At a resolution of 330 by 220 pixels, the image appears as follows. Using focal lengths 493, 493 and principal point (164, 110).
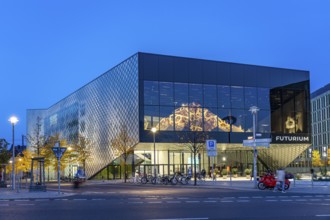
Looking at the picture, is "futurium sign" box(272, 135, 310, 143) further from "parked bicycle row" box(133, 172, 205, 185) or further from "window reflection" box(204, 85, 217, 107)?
"parked bicycle row" box(133, 172, 205, 185)

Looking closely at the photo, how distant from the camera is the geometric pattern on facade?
6238 centimetres

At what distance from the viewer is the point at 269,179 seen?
1361 inches

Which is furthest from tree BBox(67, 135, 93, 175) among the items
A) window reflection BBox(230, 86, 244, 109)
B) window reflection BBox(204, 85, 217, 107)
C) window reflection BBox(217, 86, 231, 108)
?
window reflection BBox(230, 86, 244, 109)

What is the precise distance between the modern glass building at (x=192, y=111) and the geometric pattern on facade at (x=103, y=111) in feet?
0.44

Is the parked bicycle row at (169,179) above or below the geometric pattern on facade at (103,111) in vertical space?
below

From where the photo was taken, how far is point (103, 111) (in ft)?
244

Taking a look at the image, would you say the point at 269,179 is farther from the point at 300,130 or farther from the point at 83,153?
the point at 83,153

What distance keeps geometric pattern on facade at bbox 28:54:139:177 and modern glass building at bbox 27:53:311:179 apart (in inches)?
5.3

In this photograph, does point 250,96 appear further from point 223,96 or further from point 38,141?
point 38,141

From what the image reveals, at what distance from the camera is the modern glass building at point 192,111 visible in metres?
61.1

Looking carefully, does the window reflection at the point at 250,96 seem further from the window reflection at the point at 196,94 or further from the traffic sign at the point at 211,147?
the traffic sign at the point at 211,147

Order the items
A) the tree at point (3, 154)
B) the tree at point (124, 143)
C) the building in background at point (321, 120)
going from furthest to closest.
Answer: the building in background at point (321, 120) → the tree at point (124, 143) → the tree at point (3, 154)

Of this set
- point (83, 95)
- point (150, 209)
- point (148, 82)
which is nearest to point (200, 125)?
point (148, 82)

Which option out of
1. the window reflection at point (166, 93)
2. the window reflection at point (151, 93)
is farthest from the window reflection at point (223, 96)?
the window reflection at point (151, 93)
